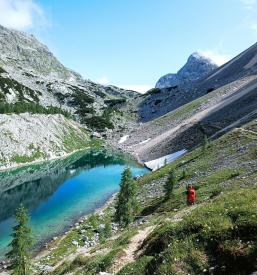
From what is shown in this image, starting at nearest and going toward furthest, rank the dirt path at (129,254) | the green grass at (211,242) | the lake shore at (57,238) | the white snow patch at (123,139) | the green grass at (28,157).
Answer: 1. the green grass at (211,242)
2. the dirt path at (129,254)
3. the lake shore at (57,238)
4. the green grass at (28,157)
5. the white snow patch at (123,139)

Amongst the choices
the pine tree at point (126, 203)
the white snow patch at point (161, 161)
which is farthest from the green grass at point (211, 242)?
the white snow patch at point (161, 161)

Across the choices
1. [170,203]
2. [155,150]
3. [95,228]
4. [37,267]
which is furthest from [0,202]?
[155,150]

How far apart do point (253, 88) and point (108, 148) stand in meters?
67.2

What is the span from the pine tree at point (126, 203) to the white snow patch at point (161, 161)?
51.1 m

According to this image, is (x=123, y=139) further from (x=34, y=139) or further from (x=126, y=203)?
(x=126, y=203)

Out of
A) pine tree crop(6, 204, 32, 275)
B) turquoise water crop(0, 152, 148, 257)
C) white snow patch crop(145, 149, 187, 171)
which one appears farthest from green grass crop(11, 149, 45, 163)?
pine tree crop(6, 204, 32, 275)

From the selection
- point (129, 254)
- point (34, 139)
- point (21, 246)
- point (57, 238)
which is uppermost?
point (34, 139)

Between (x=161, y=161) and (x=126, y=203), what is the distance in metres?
61.6

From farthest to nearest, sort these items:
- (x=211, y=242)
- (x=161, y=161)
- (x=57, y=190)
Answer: (x=161, y=161), (x=57, y=190), (x=211, y=242)

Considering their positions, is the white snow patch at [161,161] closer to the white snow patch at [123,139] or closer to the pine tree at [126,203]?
the pine tree at [126,203]

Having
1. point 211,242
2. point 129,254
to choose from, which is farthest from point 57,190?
point 211,242

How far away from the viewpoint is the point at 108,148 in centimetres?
16788

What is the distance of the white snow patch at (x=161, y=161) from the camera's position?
4267 inches

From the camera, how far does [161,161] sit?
11394cm
